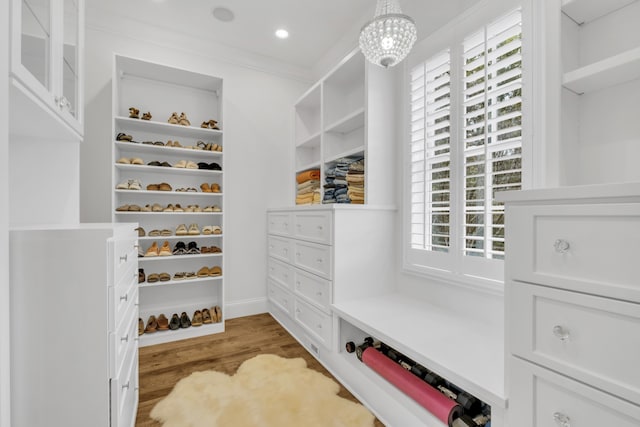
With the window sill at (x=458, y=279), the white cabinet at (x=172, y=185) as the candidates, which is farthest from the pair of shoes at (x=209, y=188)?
the window sill at (x=458, y=279)

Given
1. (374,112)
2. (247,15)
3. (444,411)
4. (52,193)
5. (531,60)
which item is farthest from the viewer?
(247,15)

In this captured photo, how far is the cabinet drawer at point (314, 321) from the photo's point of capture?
2.08 m

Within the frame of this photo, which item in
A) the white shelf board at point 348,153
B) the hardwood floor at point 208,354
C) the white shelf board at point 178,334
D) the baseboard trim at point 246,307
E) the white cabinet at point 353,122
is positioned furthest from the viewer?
the baseboard trim at point 246,307

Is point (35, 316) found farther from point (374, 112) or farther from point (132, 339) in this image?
point (374, 112)

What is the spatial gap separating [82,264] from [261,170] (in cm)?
240

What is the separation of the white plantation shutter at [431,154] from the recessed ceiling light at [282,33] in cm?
145

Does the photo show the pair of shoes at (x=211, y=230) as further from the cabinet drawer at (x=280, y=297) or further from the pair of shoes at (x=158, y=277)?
the cabinet drawer at (x=280, y=297)

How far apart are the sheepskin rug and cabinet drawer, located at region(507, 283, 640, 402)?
1.00m

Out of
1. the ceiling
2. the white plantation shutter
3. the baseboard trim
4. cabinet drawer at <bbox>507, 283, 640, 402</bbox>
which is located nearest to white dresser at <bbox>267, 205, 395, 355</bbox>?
the white plantation shutter

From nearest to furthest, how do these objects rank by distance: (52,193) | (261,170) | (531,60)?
(531,60) < (52,193) < (261,170)

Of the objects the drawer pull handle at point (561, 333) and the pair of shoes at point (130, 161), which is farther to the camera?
the pair of shoes at point (130, 161)

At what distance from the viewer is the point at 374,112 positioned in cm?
221

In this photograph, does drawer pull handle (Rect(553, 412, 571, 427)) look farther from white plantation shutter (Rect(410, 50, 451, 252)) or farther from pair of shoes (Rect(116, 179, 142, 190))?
pair of shoes (Rect(116, 179, 142, 190))

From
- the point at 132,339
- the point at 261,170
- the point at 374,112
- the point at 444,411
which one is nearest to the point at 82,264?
the point at 132,339
